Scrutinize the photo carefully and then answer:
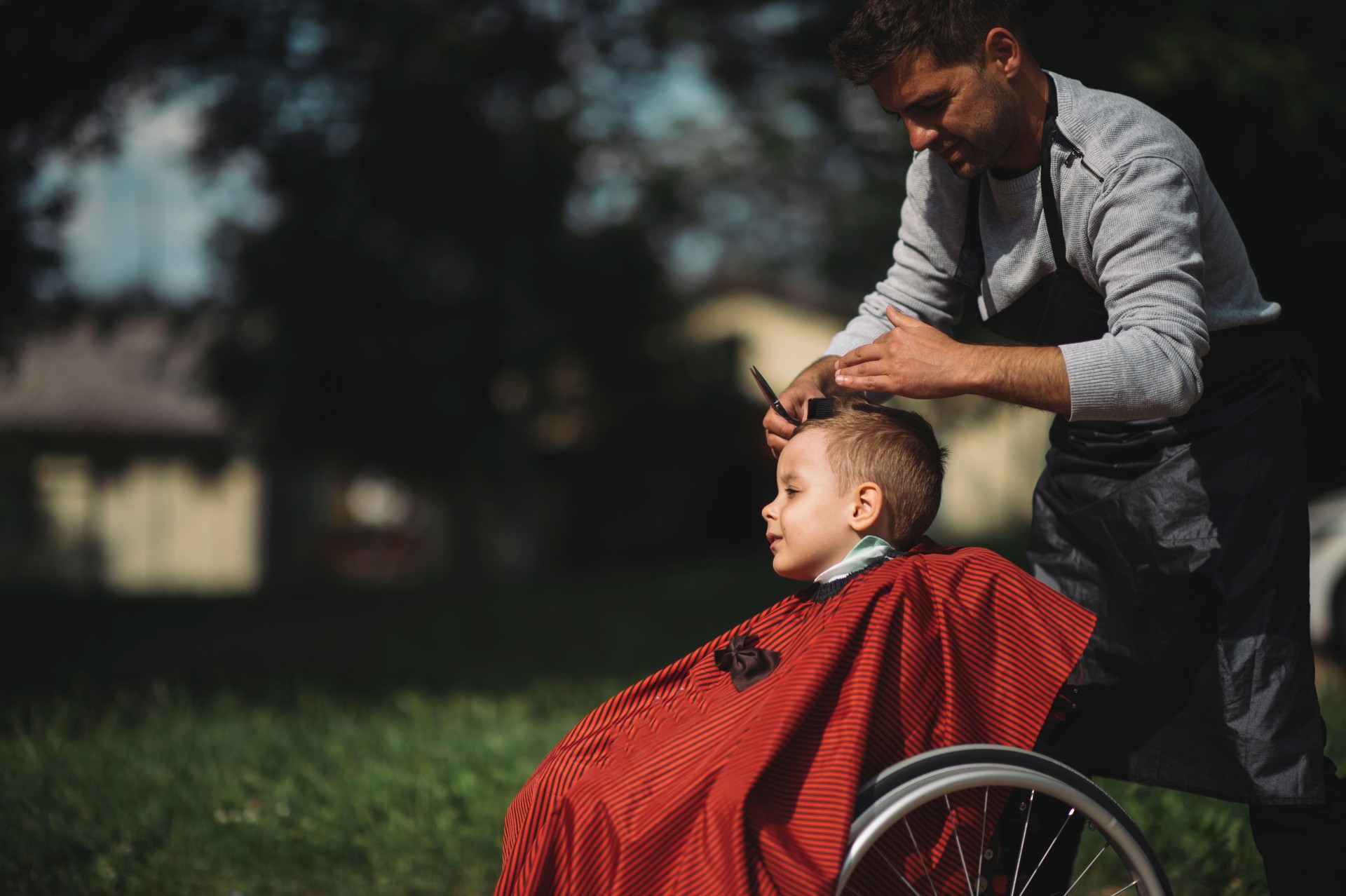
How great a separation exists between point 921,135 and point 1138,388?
66cm

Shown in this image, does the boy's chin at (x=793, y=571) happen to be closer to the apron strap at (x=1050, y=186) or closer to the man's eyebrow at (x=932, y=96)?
the apron strap at (x=1050, y=186)

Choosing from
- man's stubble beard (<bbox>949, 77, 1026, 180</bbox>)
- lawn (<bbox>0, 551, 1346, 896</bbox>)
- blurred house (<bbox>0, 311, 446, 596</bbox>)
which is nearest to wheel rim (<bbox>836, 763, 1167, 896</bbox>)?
man's stubble beard (<bbox>949, 77, 1026, 180</bbox>)

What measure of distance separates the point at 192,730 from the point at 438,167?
37.0ft

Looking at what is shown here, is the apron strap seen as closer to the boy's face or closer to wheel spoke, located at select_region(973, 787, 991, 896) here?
the boy's face

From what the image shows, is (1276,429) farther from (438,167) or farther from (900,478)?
(438,167)

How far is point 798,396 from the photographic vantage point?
2418mm

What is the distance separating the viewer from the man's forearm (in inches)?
73.4

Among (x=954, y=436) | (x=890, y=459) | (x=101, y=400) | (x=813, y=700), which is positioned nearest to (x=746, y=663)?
(x=813, y=700)

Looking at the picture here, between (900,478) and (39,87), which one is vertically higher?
(39,87)

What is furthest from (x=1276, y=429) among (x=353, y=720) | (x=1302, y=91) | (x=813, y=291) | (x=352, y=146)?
(x=813, y=291)

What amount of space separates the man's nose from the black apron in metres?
0.21

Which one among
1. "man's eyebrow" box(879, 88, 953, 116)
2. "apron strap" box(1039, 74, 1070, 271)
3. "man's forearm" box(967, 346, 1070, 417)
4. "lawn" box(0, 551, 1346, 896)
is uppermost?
"man's eyebrow" box(879, 88, 953, 116)

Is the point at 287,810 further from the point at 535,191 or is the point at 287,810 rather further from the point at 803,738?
the point at 535,191

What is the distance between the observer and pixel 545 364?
A: 18016 mm
